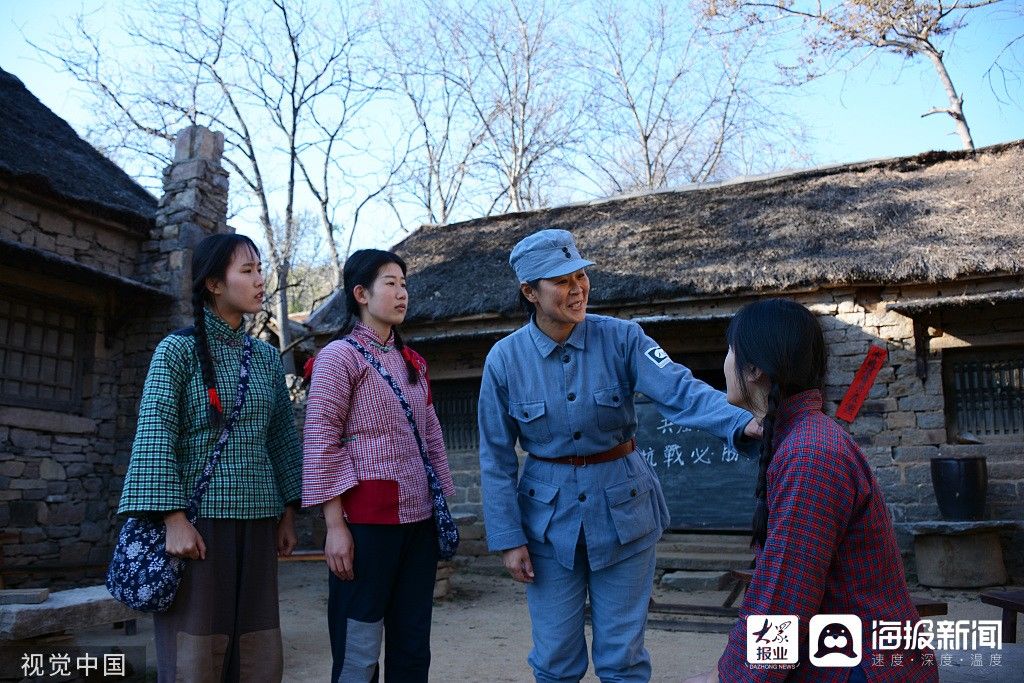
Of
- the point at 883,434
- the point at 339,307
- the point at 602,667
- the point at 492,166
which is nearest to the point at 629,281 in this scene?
the point at 883,434

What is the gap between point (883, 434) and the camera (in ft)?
22.7

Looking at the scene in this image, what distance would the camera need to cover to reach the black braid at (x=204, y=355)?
2514 mm

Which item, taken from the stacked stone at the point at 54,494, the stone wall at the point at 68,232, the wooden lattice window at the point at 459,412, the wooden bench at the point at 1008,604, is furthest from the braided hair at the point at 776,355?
the wooden lattice window at the point at 459,412

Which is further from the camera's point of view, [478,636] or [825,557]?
[478,636]

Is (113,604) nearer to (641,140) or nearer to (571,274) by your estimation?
(571,274)

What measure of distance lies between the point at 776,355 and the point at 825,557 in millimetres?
425

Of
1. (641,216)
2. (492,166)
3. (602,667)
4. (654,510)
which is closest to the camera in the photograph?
(602,667)

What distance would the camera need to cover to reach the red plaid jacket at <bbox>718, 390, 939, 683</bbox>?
5.06ft

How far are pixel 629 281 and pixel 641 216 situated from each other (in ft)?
5.76

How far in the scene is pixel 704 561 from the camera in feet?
23.2

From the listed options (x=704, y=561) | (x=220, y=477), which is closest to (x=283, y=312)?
(x=704, y=561)

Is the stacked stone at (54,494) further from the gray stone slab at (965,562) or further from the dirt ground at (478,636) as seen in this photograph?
the gray stone slab at (965,562)

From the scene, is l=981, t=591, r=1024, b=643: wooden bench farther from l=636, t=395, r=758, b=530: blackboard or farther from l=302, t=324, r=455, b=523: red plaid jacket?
l=636, t=395, r=758, b=530: blackboard

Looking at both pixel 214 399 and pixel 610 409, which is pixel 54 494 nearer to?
pixel 214 399
